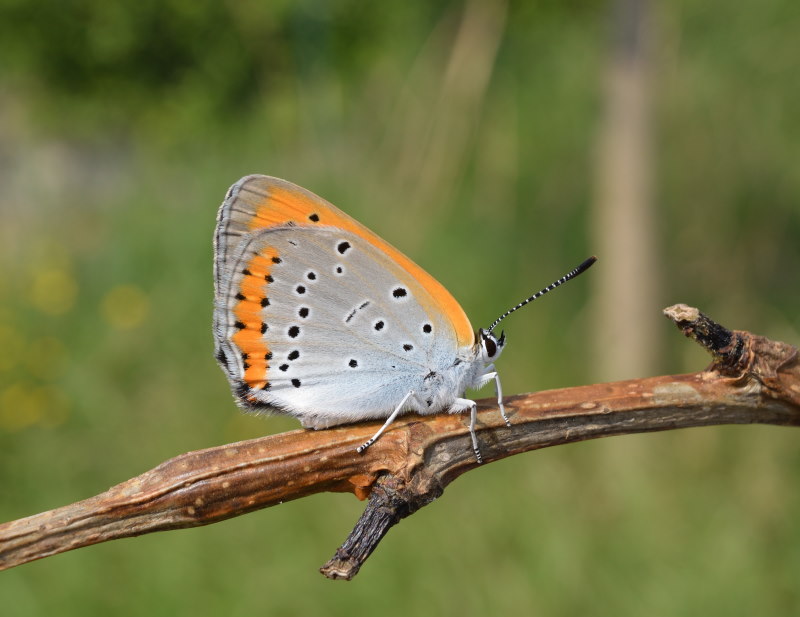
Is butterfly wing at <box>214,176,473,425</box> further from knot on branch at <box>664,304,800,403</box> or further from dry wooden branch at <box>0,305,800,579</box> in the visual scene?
knot on branch at <box>664,304,800,403</box>

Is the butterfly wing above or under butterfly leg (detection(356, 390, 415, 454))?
above

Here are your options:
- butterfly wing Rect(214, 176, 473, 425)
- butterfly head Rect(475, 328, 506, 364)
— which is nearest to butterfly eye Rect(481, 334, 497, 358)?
butterfly head Rect(475, 328, 506, 364)

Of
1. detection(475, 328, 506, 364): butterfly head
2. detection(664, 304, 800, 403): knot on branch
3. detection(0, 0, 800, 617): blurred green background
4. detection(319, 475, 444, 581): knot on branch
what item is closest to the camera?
detection(319, 475, 444, 581): knot on branch

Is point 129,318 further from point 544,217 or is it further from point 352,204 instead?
point 544,217

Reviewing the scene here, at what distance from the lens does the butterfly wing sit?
1987mm

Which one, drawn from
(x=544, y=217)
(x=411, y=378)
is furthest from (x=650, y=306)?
(x=411, y=378)

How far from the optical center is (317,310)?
2.05m

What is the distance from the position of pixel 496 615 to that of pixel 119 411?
2.58 metres

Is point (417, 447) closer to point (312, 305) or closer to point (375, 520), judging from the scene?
point (375, 520)

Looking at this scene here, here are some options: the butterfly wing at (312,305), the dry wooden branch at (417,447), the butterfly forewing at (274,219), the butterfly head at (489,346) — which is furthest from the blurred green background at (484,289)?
the dry wooden branch at (417,447)

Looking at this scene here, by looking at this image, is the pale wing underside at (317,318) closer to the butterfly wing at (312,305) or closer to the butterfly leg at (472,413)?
the butterfly wing at (312,305)

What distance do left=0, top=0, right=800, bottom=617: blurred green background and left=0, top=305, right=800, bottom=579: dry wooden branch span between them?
2.18 m

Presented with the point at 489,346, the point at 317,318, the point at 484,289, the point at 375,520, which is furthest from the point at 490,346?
the point at 484,289

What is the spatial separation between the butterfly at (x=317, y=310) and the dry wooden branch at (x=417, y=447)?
0.35 meters
